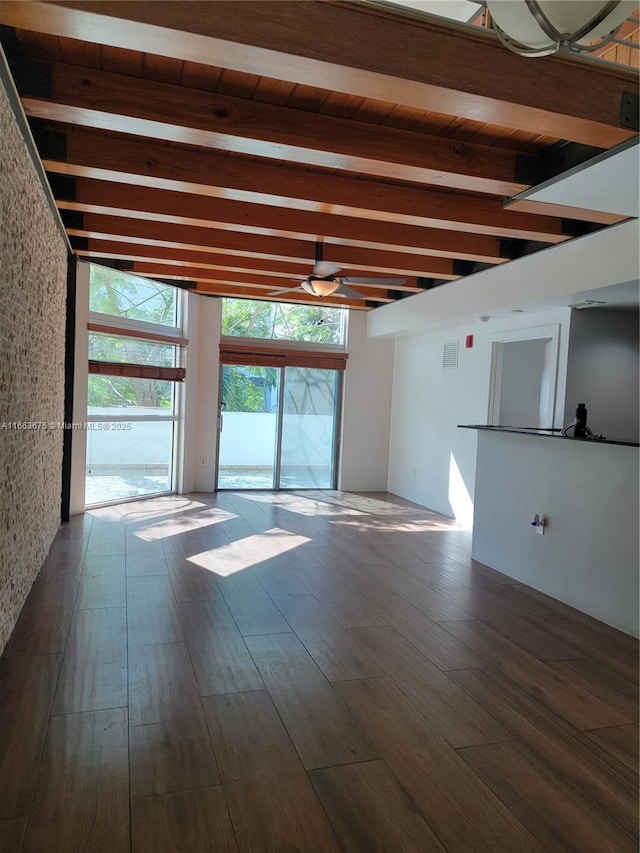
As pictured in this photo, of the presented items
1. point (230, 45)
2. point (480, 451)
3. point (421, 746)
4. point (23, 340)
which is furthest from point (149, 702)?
point (480, 451)

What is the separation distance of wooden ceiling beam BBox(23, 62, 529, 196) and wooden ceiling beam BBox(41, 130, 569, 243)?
0.60 metres

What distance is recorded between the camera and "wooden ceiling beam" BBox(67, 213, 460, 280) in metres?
5.03

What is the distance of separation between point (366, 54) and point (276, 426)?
6457mm

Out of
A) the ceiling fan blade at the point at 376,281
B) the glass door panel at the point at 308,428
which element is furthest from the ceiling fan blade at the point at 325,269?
the glass door panel at the point at 308,428

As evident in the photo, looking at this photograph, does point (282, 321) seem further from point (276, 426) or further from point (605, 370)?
point (605, 370)

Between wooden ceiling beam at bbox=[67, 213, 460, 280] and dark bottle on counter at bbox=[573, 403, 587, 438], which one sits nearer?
dark bottle on counter at bbox=[573, 403, 587, 438]

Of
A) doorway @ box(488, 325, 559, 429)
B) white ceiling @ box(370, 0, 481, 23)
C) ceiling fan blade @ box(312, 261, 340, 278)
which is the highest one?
white ceiling @ box(370, 0, 481, 23)

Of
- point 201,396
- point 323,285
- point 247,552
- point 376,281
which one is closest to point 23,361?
point 247,552

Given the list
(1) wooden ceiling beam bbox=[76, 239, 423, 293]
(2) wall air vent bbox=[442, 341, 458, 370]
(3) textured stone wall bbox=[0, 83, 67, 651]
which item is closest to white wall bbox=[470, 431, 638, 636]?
(1) wooden ceiling beam bbox=[76, 239, 423, 293]

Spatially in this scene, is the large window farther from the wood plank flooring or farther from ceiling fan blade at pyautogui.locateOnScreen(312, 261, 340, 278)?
ceiling fan blade at pyautogui.locateOnScreen(312, 261, 340, 278)

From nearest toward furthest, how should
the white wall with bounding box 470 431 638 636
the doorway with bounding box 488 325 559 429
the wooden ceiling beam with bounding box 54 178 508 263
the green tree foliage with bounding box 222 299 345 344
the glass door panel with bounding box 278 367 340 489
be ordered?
the white wall with bounding box 470 431 638 636 < the wooden ceiling beam with bounding box 54 178 508 263 < the doorway with bounding box 488 325 559 429 < the green tree foliage with bounding box 222 299 345 344 < the glass door panel with bounding box 278 367 340 489

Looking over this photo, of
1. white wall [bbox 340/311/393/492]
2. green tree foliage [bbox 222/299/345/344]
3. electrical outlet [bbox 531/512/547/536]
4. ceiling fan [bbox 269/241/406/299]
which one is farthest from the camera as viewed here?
white wall [bbox 340/311/393/492]

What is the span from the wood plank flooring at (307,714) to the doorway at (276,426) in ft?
12.3

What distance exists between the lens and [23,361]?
133 inches
